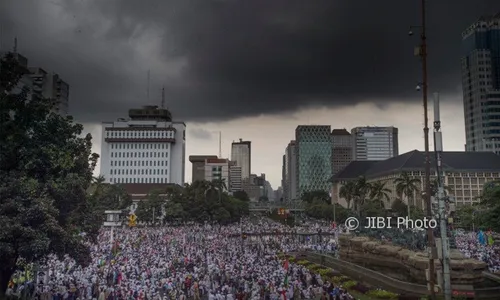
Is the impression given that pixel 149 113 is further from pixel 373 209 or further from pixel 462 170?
pixel 373 209

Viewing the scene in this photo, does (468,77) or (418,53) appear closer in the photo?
(418,53)

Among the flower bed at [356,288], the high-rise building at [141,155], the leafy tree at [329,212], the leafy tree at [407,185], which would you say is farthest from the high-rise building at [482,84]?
the flower bed at [356,288]

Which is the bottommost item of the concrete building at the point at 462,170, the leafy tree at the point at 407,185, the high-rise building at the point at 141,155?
the leafy tree at the point at 407,185

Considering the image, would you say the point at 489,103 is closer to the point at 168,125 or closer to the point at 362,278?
the point at 168,125

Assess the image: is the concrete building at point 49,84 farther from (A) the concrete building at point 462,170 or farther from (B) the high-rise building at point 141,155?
(A) the concrete building at point 462,170

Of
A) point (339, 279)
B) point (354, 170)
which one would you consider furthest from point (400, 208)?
point (339, 279)

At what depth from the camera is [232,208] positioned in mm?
109438

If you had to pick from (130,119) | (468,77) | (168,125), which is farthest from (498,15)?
(130,119)

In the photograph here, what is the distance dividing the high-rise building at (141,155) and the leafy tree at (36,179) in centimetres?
14996

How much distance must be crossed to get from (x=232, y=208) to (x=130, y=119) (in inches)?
3762

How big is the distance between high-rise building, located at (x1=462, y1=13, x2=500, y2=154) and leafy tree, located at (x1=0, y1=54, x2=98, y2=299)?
568 ft

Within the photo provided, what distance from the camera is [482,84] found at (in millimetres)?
172000

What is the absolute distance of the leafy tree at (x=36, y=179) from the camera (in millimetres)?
21531

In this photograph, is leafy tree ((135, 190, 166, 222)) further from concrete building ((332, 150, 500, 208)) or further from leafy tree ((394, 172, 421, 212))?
concrete building ((332, 150, 500, 208))
